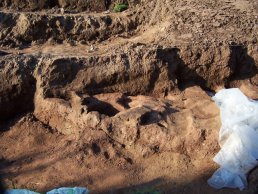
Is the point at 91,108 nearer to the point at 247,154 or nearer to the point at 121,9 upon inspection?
the point at 247,154

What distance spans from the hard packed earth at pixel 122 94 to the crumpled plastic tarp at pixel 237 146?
0.08 m

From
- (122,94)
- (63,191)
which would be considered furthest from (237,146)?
(63,191)

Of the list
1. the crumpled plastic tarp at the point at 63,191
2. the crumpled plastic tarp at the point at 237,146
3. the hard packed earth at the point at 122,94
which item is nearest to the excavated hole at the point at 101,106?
the hard packed earth at the point at 122,94

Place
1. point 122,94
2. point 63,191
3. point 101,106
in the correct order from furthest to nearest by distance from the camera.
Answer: point 122,94 < point 101,106 < point 63,191

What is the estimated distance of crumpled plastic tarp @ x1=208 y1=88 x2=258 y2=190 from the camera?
12.3 ft

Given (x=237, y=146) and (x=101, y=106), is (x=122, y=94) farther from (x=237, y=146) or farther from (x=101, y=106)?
(x=237, y=146)

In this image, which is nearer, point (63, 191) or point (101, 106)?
point (63, 191)

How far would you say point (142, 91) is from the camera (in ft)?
16.6

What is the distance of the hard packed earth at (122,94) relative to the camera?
399 cm

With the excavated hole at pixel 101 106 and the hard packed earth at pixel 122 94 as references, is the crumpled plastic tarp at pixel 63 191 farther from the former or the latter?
the excavated hole at pixel 101 106

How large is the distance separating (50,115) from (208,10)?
3.13 meters

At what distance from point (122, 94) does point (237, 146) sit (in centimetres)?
163

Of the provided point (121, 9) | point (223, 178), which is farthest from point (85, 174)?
point (121, 9)

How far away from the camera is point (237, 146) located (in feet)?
12.8
